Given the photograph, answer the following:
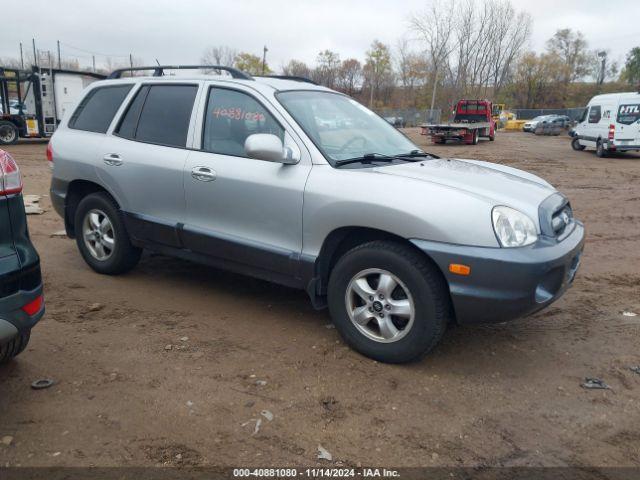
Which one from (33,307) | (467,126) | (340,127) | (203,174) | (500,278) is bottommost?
(33,307)

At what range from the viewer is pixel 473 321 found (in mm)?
3336

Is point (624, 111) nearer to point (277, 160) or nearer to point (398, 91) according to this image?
point (277, 160)

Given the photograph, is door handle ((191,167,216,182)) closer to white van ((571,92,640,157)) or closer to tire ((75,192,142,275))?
tire ((75,192,142,275))

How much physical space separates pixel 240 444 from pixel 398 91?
72.0m

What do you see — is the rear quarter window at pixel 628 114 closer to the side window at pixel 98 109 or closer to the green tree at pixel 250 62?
the side window at pixel 98 109

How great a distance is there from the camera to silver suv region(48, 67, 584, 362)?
3262 millimetres

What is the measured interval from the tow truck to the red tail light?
2456cm

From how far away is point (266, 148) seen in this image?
369 cm

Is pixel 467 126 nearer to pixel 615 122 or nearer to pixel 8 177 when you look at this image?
pixel 615 122

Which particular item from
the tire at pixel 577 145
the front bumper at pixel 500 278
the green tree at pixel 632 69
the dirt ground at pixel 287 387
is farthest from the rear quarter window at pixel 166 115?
the green tree at pixel 632 69

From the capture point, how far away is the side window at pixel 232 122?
161 inches

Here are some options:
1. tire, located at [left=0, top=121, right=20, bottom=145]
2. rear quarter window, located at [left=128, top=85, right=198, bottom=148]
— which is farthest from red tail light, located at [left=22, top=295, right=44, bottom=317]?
tire, located at [left=0, top=121, right=20, bottom=145]

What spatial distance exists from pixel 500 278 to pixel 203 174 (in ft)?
7.68

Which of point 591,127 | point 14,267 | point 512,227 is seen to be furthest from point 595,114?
point 14,267
